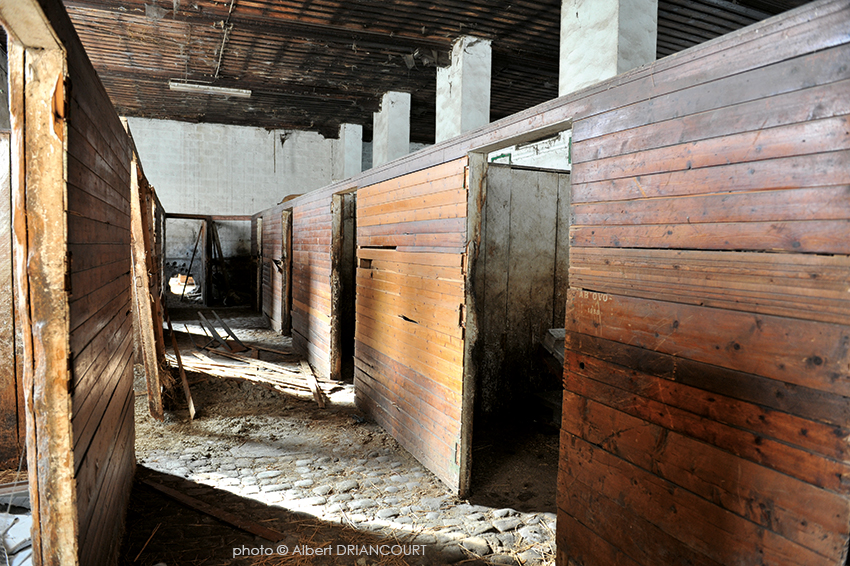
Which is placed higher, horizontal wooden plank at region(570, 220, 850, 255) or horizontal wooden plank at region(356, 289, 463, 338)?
horizontal wooden plank at region(570, 220, 850, 255)

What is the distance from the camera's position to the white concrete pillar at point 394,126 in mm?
10586

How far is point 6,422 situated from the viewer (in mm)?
4086

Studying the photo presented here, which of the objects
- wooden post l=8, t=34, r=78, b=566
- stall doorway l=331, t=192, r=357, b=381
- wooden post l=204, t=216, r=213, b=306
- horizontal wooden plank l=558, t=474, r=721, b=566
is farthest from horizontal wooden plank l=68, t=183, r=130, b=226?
wooden post l=204, t=216, r=213, b=306

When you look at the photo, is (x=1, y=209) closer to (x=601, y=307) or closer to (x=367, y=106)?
(x=601, y=307)

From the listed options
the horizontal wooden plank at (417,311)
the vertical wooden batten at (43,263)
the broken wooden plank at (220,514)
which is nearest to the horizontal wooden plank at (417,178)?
the horizontal wooden plank at (417,311)

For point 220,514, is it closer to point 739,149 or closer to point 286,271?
Answer: point 739,149

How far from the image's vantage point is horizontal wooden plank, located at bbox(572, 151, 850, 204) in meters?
1.71

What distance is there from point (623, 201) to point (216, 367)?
267 inches

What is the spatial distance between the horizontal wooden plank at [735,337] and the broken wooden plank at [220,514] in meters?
2.51

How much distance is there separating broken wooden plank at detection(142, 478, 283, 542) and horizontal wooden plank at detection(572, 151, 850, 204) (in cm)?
298

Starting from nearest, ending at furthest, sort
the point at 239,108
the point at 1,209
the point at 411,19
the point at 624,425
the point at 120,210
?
the point at 624,425 < the point at 120,210 < the point at 1,209 < the point at 411,19 < the point at 239,108

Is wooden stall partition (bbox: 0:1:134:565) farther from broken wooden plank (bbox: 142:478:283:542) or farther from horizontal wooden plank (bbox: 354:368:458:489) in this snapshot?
horizontal wooden plank (bbox: 354:368:458:489)

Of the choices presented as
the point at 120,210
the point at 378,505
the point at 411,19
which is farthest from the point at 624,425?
the point at 411,19

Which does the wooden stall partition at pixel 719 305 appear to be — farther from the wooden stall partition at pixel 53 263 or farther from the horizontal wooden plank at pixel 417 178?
the wooden stall partition at pixel 53 263
